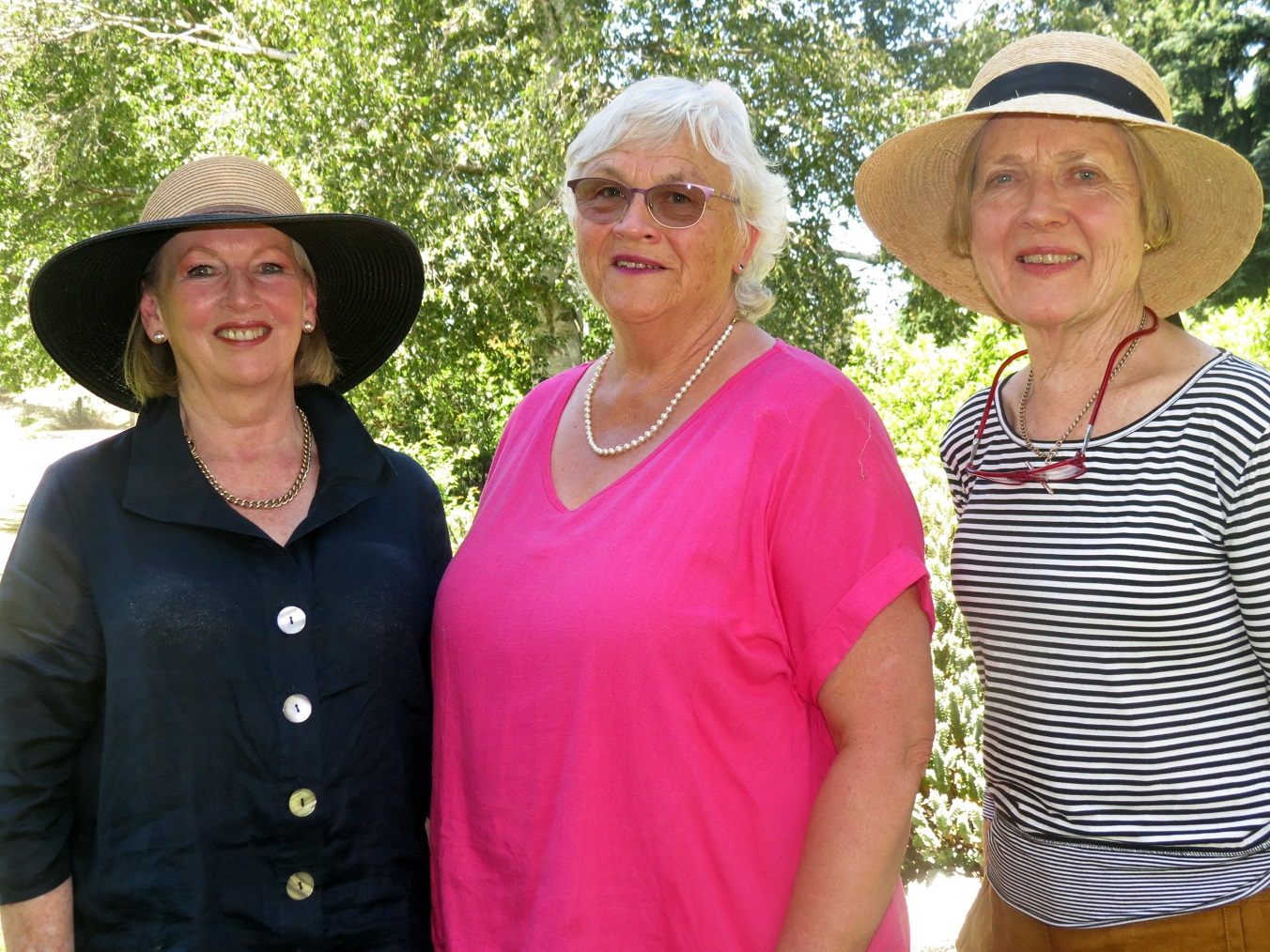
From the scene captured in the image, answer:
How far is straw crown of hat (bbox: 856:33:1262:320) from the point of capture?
7.41 feet

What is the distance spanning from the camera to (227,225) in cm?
253

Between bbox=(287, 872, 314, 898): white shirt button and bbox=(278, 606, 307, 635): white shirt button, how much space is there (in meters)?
0.47

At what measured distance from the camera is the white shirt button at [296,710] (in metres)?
2.25

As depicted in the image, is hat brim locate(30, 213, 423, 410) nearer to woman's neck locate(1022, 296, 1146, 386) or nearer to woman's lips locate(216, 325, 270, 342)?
woman's lips locate(216, 325, 270, 342)

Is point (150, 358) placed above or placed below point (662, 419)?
above

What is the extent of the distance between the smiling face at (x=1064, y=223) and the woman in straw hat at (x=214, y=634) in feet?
4.66

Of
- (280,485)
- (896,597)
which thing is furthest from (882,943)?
(280,485)

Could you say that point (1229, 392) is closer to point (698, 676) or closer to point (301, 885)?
point (698, 676)

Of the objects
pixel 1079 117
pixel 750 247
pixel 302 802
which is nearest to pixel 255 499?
pixel 302 802

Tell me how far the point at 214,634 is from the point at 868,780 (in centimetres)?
126

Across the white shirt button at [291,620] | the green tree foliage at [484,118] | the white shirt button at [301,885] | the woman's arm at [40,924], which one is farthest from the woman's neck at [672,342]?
the green tree foliage at [484,118]

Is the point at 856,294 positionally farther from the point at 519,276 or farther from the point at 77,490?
the point at 77,490

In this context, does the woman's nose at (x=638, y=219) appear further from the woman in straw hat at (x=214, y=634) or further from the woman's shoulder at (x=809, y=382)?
the woman in straw hat at (x=214, y=634)

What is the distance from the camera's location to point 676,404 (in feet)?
7.67
